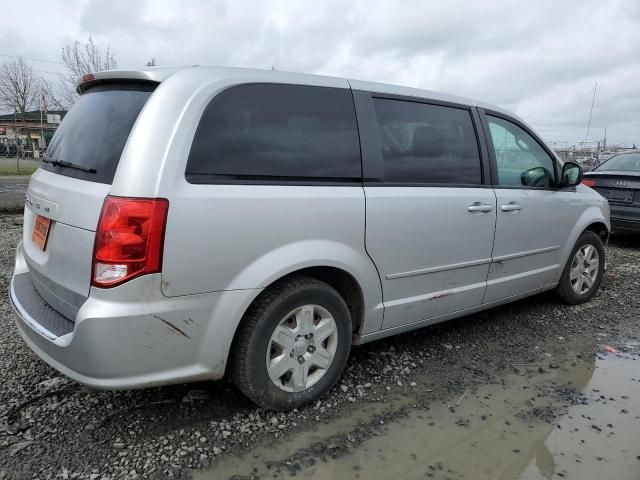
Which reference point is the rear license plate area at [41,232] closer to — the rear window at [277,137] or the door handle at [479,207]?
the rear window at [277,137]

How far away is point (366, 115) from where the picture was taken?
9.69 feet

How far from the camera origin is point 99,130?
2516 mm

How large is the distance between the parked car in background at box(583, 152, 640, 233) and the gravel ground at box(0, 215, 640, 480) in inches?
136

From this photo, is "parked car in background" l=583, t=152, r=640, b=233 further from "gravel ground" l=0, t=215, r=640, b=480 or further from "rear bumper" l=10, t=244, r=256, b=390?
"rear bumper" l=10, t=244, r=256, b=390

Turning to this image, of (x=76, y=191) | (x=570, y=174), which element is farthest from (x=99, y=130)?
(x=570, y=174)

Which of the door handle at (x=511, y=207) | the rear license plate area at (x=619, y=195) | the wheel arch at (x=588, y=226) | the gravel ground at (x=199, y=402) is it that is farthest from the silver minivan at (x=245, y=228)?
the rear license plate area at (x=619, y=195)

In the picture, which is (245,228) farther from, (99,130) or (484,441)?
(484,441)

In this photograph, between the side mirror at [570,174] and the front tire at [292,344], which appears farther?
the side mirror at [570,174]

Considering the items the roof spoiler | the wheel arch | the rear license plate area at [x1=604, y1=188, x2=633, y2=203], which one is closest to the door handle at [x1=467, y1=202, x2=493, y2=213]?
the wheel arch

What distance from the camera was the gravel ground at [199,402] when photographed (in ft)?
7.59

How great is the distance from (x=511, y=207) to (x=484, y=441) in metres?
1.77

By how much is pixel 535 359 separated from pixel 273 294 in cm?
215

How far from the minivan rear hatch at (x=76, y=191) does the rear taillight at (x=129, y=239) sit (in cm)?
9

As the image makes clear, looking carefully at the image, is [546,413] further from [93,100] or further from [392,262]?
[93,100]
